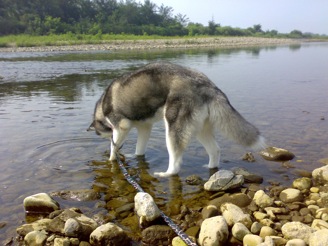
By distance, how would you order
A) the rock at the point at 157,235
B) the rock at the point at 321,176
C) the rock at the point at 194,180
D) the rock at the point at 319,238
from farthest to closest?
the rock at the point at 194,180, the rock at the point at 321,176, the rock at the point at 157,235, the rock at the point at 319,238

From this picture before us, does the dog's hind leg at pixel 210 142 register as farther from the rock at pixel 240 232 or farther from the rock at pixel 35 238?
the rock at pixel 35 238

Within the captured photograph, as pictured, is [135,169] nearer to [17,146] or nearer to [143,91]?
[143,91]

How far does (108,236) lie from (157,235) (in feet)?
2.01

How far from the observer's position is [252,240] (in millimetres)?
3973

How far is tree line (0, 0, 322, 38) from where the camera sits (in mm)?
75000

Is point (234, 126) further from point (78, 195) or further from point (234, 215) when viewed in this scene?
point (78, 195)

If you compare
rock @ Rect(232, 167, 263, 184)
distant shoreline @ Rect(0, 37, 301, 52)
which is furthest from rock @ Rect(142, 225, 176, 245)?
distant shoreline @ Rect(0, 37, 301, 52)

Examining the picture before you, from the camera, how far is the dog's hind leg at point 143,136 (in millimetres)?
7047

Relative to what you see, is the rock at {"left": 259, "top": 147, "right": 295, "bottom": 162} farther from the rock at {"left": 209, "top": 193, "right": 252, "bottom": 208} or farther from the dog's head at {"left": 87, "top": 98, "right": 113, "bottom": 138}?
the dog's head at {"left": 87, "top": 98, "right": 113, "bottom": 138}

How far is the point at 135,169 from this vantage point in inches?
261

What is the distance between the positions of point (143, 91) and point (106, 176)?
169cm

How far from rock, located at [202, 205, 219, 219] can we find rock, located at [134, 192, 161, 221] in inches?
25.7

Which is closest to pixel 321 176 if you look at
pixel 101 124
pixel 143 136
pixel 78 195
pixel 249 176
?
pixel 249 176

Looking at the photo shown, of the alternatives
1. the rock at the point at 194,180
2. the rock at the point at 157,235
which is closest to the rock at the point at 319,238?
the rock at the point at 157,235
